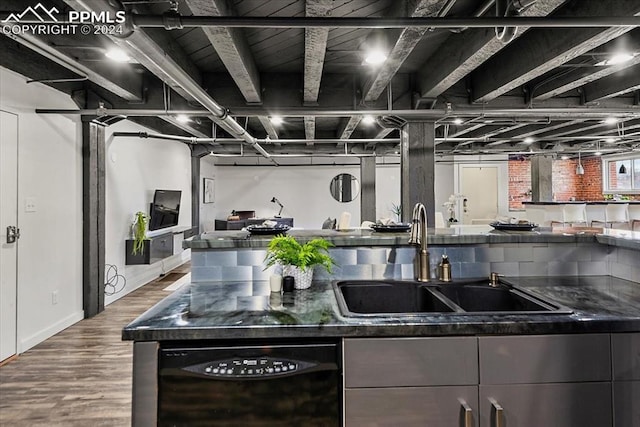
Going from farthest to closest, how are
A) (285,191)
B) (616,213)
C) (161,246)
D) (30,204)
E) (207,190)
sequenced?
(285,191) → (207,190) → (616,213) → (161,246) → (30,204)

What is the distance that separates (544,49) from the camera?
9.26 ft

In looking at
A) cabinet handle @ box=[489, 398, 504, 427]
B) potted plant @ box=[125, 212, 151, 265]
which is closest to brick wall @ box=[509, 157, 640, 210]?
potted plant @ box=[125, 212, 151, 265]

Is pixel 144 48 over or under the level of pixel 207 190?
over

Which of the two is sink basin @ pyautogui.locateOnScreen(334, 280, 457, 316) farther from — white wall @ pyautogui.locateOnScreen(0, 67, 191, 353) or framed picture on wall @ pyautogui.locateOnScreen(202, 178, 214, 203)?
framed picture on wall @ pyautogui.locateOnScreen(202, 178, 214, 203)

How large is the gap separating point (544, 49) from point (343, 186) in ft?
24.2

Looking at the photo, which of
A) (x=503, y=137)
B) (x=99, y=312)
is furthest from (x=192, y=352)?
(x=503, y=137)

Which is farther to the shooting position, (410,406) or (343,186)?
(343,186)

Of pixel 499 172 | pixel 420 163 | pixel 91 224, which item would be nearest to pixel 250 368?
pixel 420 163

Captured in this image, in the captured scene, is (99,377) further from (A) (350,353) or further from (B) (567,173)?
(B) (567,173)

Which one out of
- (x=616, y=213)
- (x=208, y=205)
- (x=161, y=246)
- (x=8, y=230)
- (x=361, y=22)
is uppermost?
(x=361, y=22)

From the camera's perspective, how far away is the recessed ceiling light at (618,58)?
2.81m

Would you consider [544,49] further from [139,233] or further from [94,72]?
[139,233]

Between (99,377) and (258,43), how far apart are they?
10.0 feet

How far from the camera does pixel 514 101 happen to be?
4.25 metres
